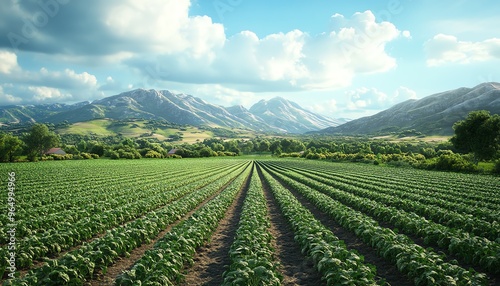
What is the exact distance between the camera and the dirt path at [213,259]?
11.5m

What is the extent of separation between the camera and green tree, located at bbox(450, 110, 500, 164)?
6656cm

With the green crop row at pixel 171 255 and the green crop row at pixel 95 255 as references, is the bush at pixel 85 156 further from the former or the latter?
the green crop row at pixel 171 255

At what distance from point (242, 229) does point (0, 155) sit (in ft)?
348

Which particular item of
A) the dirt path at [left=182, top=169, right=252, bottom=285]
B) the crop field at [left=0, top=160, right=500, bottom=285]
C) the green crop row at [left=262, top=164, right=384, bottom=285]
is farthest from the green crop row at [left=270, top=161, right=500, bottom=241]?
the dirt path at [left=182, top=169, right=252, bottom=285]

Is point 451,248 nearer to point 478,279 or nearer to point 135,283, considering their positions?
point 478,279

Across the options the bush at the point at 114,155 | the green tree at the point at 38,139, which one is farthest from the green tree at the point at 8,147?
the bush at the point at 114,155

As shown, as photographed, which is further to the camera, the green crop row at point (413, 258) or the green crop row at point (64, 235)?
the green crop row at point (64, 235)

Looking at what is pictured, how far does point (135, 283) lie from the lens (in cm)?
871

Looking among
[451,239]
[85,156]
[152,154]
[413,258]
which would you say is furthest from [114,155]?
[413,258]

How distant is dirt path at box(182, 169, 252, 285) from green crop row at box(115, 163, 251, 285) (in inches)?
15.8

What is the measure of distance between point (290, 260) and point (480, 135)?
256 feet

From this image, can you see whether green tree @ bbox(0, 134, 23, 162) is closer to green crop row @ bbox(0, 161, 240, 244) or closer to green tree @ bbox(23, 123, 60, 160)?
green tree @ bbox(23, 123, 60, 160)

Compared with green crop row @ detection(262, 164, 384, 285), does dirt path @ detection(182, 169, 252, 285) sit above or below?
below

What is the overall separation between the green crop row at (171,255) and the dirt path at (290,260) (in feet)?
13.7
